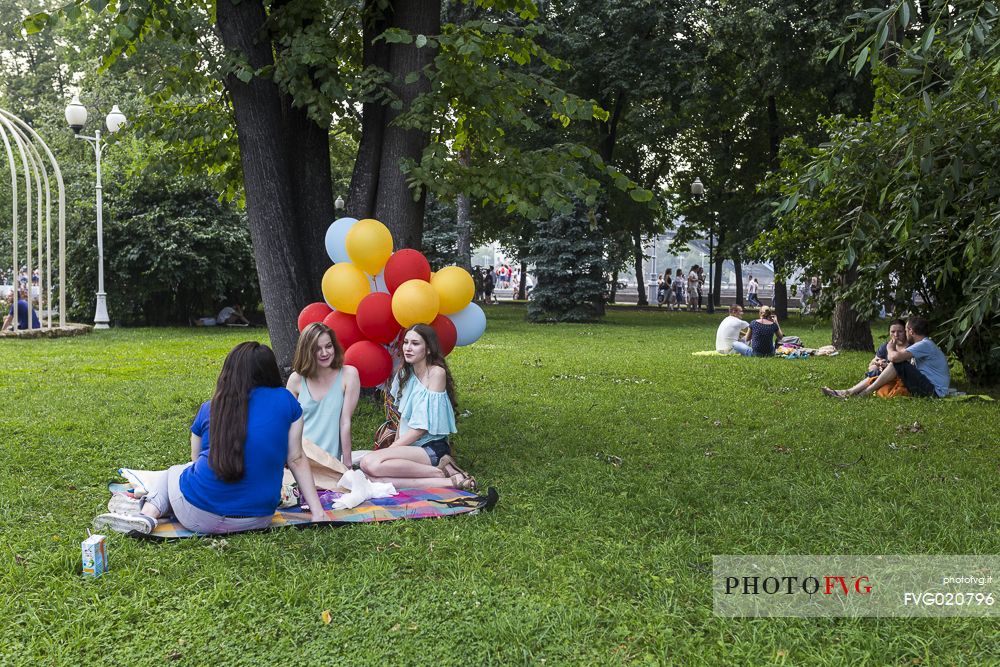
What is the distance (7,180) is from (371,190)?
25976 mm

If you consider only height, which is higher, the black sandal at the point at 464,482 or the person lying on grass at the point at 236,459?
the person lying on grass at the point at 236,459

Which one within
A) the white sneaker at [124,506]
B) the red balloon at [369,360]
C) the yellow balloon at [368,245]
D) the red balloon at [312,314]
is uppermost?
the yellow balloon at [368,245]

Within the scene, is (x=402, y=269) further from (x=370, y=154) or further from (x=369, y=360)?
(x=370, y=154)

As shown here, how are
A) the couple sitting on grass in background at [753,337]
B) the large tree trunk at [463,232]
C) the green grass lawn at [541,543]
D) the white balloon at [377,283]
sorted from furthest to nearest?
the large tree trunk at [463,232] < the couple sitting on grass in background at [753,337] < the white balloon at [377,283] < the green grass lawn at [541,543]

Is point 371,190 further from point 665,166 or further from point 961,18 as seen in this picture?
point 665,166

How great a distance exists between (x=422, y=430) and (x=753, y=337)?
1062 cm

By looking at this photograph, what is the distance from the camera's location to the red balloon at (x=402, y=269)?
677 cm

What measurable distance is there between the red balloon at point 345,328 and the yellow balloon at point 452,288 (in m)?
0.74

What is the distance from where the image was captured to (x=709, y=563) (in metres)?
4.45

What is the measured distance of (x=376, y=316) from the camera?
6.70 m

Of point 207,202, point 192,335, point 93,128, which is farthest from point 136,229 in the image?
point 93,128

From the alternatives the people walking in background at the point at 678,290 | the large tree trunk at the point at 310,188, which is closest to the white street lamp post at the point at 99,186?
the large tree trunk at the point at 310,188

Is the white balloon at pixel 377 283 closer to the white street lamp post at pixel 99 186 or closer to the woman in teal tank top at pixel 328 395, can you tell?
the woman in teal tank top at pixel 328 395

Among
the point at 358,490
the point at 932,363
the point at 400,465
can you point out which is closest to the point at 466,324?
the point at 400,465
